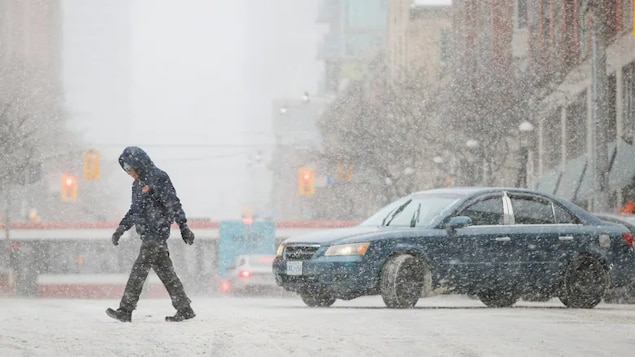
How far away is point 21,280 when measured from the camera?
49781 millimetres

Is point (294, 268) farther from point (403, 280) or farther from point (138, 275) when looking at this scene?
point (138, 275)

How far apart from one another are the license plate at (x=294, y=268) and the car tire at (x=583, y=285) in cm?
320

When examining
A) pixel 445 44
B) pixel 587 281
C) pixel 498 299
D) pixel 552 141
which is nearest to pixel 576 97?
pixel 552 141

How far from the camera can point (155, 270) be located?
1220 centimetres

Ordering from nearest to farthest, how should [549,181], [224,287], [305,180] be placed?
[224,287] < [549,181] < [305,180]

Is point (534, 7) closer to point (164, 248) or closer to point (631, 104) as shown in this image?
point (631, 104)

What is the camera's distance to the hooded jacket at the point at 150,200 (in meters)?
11.9

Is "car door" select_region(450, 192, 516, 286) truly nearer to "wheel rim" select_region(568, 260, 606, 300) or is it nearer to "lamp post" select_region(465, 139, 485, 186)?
"wheel rim" select_region(568, 260, 606, 300)

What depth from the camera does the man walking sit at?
11953 mm

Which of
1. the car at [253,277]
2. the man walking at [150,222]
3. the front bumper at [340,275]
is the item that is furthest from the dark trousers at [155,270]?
the car at [253,277]

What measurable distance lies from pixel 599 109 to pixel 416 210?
1189cm

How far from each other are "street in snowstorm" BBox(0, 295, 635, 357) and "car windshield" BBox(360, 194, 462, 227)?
215cm

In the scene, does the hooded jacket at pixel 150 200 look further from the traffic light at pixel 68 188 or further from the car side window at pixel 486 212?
the traffic light at pixel 68 188

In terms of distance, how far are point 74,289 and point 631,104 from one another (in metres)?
21.9
